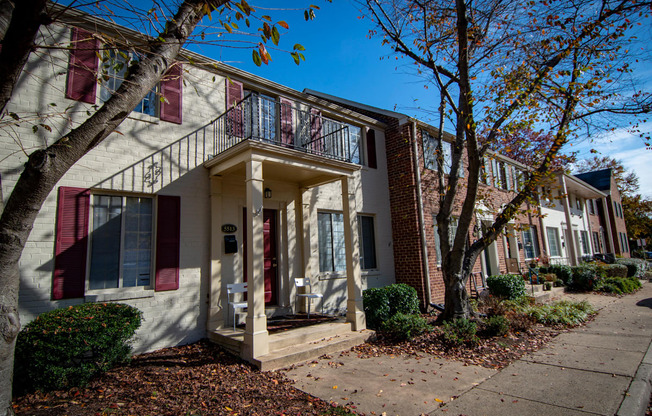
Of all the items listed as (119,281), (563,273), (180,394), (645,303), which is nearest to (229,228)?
(119,281)

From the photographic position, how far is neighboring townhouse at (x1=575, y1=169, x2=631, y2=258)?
2727 centimetres

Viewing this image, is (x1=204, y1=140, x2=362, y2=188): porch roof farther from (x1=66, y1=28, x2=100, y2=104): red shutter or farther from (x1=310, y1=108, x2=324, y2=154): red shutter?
(x1=66, y1=28, x2=100, y2=104): red shutter

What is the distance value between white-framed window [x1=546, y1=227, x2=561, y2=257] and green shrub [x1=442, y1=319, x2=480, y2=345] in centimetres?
1451

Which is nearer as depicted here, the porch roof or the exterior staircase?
the porch roof

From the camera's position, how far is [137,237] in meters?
6.25

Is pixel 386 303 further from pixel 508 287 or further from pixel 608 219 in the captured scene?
pixel 608 219

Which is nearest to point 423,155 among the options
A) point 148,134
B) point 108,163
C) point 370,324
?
point 370,324

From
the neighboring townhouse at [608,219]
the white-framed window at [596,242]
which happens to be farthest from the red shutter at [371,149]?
the neighboring townhouse at [608,219]

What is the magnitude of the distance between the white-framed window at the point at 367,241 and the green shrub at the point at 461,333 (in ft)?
10.8

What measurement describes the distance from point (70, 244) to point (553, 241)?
21154 mm

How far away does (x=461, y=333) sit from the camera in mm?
6734

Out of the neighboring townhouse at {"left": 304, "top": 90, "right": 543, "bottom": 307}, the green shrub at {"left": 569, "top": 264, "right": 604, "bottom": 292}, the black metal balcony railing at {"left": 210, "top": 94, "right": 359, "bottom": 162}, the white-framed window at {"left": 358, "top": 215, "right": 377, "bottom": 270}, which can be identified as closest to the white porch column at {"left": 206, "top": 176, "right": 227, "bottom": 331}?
the black metal balcony railing at {"left": 210, "top": 94, "right": 359, "bottom": 162}

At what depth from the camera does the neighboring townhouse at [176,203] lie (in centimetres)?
542

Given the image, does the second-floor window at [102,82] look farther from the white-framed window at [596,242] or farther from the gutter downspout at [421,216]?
→ the white-framed window at [596,242]
